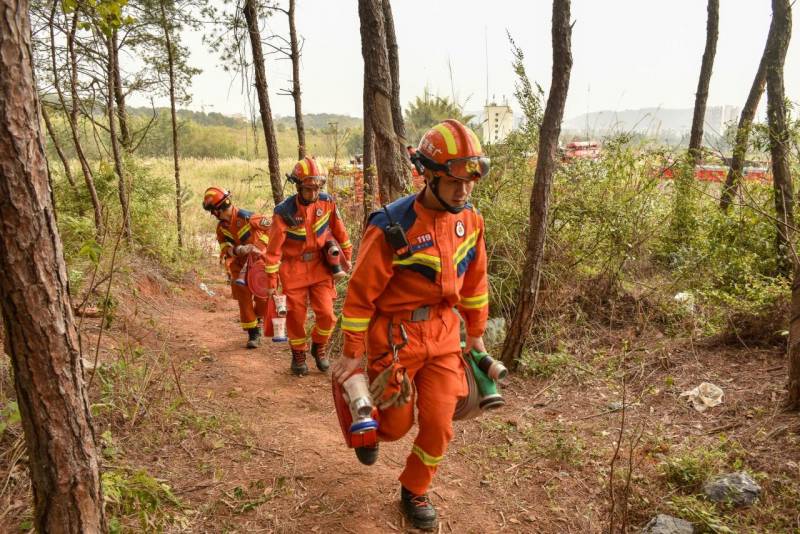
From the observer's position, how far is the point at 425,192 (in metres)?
2.98

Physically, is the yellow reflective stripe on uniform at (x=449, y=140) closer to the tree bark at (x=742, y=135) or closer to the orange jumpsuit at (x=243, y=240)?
the tree bark at (x=742, y=135)

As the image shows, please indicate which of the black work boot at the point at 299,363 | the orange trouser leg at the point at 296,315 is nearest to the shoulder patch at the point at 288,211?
the orange trouser leg at the point at 296,315

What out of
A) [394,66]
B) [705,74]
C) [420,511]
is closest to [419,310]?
[420,511]

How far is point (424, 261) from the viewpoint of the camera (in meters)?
2.87

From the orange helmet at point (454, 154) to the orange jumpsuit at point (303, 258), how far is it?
2.91m

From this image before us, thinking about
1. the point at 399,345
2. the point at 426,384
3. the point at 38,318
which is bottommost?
the point at 426,384

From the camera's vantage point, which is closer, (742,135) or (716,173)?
(742,135)

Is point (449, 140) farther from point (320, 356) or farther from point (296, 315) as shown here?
point (320, 356)

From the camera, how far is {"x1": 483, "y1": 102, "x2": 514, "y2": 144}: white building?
22.5 ft

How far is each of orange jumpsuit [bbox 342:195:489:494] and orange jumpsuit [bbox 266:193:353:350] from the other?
2726mm

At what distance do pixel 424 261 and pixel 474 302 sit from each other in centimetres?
51

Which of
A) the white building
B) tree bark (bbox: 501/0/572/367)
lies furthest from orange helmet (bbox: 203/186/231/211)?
A: tree bark (bbox: 501/0/572/367)

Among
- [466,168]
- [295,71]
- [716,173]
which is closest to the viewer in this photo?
[466,168]

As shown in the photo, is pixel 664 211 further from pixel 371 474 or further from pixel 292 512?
pixel 292 512
